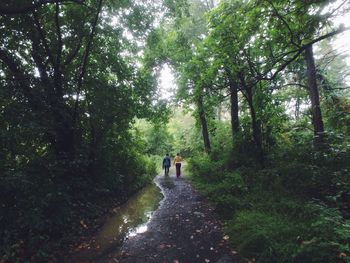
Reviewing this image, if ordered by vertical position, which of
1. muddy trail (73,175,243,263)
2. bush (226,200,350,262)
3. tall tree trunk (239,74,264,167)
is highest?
tall tree trunk (239,74,264,167)

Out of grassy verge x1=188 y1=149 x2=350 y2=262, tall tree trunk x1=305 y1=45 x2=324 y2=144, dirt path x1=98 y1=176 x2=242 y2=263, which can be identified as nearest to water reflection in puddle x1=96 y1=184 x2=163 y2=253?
dirt path x1=98 y1=176 x2=242 y2=263

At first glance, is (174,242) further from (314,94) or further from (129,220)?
(314,94)

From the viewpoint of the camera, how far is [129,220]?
8422mm

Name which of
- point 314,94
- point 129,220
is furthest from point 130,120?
point 314,94

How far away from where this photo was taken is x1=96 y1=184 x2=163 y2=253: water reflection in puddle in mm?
6784

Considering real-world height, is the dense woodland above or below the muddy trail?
above

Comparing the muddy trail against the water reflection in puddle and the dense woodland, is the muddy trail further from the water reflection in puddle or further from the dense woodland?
the dense woodland

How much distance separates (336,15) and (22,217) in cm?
818

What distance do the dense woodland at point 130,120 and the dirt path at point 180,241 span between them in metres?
0.46

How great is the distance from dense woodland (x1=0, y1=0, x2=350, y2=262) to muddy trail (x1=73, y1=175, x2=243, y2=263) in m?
0.47

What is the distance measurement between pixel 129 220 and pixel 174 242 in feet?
8.27

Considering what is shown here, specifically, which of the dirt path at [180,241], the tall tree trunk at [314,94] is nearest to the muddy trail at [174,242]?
the dirt path at [180,241]

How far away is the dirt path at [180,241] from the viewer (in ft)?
18.3

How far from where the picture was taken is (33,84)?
7.96 m
